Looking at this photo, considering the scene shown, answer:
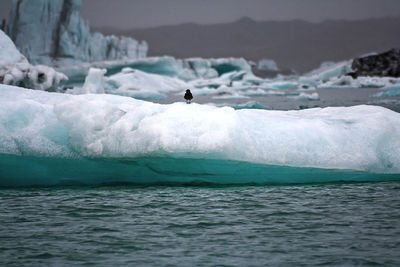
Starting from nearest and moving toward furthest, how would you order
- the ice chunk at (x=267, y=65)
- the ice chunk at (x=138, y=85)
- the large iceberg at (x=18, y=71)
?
1. the large iceberg at (x=18, y=71)
2. the ice chunk at (x=138, y=85)
3. the ice chunk at (x=267, y=65)

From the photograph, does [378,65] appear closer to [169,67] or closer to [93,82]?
[169,67]

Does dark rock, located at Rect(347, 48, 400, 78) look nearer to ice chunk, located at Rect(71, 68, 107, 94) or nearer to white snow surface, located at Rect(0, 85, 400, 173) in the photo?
ice chunk, located at Rect(71, 68, 107, 94)

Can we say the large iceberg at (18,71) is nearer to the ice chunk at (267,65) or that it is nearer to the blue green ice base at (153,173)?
the blue green ice base at (153,173)

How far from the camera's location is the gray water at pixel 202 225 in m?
4.14

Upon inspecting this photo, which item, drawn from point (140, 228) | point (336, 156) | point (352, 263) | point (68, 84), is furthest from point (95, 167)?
point (68, 84)

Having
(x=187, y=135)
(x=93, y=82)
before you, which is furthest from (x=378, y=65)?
(x=187, y=135)

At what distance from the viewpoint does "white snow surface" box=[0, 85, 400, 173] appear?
262 inches

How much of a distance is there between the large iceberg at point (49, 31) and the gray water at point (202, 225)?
53.0m

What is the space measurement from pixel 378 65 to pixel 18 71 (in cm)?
5608

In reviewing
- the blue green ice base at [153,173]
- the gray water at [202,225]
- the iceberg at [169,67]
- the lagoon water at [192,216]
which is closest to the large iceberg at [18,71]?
the blue green ice base at [153,173]

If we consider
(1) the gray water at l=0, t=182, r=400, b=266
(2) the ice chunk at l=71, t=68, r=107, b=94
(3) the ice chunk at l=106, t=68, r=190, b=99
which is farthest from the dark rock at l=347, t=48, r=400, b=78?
(1) the gray water at l=0, t=182, r=400, b=266

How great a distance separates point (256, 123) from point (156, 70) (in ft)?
150

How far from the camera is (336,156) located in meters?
6.80

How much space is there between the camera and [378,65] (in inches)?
2598
